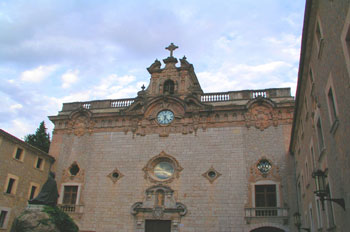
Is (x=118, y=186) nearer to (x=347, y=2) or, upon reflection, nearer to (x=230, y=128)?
(x=230, y=128)

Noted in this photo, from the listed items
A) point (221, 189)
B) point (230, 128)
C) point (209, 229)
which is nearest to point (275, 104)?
point (230, 128)

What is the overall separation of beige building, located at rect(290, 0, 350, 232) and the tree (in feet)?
116

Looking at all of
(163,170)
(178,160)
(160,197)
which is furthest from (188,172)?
(160,197)

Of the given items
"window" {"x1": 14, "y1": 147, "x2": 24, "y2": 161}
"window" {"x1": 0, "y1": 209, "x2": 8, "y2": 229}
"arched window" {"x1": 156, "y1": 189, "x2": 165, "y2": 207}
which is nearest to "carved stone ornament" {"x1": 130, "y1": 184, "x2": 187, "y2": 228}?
"arched window" {"x1": 156, "y1": 189, "x2": 165, "y2": 207}

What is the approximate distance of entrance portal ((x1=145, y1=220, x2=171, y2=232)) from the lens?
2356cm

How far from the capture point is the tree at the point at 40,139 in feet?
135

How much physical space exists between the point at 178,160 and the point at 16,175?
38.3 feet

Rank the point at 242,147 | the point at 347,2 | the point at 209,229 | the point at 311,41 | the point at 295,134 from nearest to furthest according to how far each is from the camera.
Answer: the point at 347,2 < the point at 311,41 < the point at 295,134 < the point at 209,229 < the point at 242,147

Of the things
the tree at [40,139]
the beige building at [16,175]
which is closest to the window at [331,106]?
the beige building at [16,175]

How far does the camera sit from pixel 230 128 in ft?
83.3

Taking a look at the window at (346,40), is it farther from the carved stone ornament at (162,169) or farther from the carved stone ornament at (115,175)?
the carved stone ornament at (115,175)

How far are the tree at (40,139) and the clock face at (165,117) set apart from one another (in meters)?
20.8

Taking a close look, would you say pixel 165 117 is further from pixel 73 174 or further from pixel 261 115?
pixel 73 174

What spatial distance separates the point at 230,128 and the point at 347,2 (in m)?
18.8
